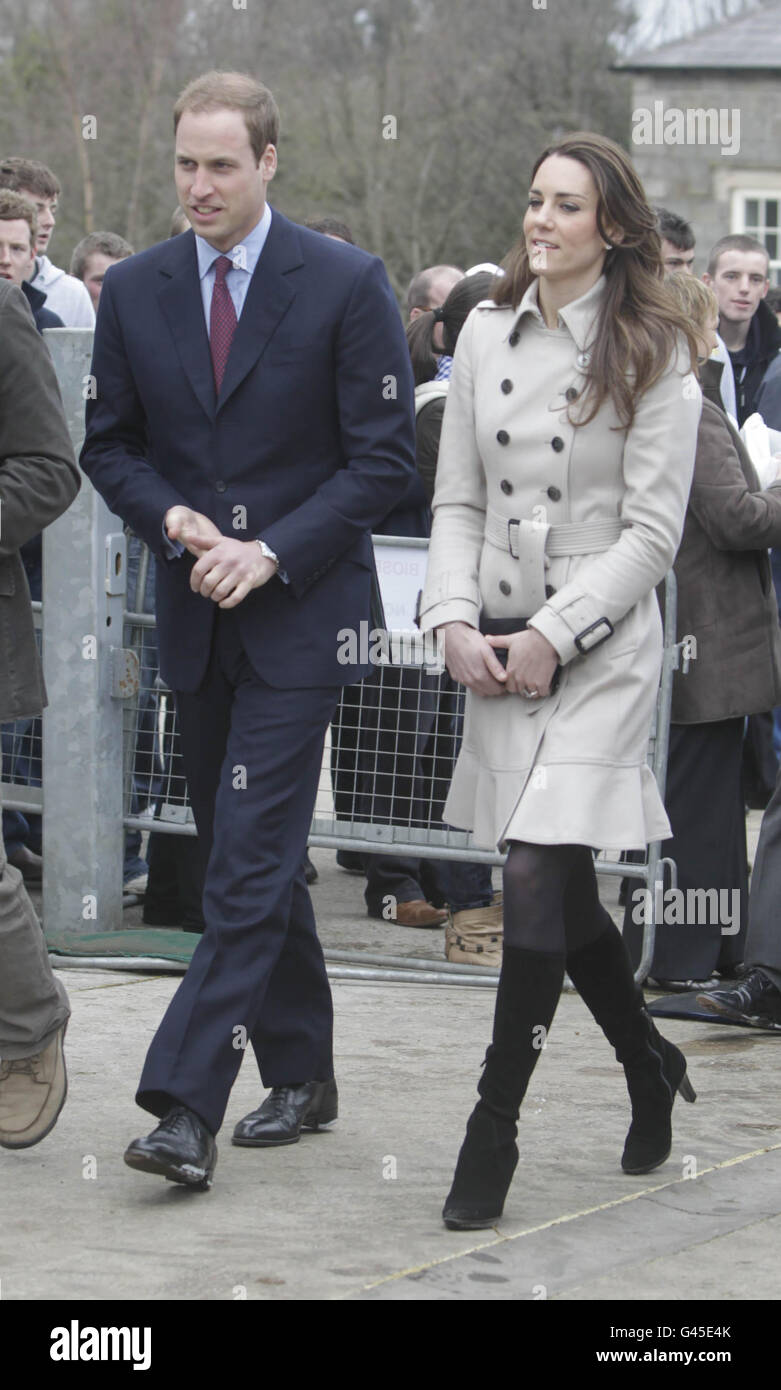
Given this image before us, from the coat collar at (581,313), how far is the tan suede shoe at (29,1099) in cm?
174

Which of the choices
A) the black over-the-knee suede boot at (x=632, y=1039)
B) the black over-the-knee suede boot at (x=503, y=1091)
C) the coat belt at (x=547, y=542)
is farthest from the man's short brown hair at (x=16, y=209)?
the black over-the-knee suede boot at (x=503, y=1091)

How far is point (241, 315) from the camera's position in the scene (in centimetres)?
406

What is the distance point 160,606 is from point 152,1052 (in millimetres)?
919

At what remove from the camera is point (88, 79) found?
98.2ft

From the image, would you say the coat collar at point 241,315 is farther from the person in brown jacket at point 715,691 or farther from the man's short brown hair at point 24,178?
the man's short brown hair at point 24,178

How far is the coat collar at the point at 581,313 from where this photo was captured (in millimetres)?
3861

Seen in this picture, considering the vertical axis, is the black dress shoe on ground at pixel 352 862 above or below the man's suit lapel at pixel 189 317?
below

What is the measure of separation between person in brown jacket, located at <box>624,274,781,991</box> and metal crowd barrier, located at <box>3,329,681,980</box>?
0.59m

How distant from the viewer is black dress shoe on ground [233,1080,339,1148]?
14.1 feet

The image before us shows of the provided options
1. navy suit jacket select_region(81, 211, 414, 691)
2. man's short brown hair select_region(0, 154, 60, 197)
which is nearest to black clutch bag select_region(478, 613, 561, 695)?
navy suit jacket select_region(81, 211, 414, 691)

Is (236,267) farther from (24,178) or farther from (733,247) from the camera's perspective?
(733,247)
